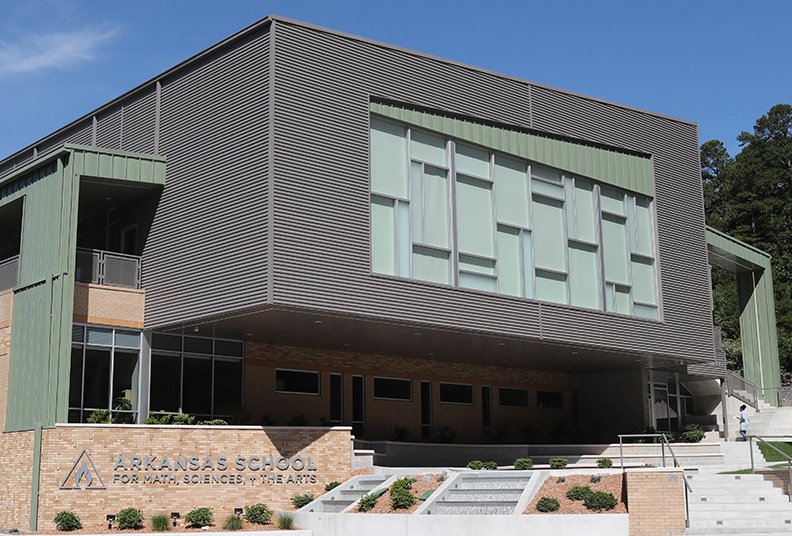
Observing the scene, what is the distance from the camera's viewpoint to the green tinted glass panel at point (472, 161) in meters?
30.3

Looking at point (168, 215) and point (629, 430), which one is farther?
point (629, 430)

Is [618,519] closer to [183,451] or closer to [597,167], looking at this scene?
[183,451]

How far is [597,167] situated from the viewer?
1340 inches

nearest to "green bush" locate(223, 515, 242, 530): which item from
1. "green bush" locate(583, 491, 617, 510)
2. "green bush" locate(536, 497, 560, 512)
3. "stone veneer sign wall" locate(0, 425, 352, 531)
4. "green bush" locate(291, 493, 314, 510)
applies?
"stone veneer sign wall" locate(0, 425, 352, 531)

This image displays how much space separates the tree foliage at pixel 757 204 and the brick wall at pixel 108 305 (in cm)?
4388

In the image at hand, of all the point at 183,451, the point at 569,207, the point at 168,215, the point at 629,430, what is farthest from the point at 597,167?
the point at 183,451

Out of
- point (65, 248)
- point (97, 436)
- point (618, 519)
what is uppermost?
point (65, 248)

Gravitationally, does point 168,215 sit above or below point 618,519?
above

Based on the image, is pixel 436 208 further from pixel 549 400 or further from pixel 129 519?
pixel 549 400

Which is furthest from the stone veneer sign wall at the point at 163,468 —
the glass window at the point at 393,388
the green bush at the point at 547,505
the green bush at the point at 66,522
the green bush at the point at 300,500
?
the green bush at the point at 547,505

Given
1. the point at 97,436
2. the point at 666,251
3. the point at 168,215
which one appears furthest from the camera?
the point at 666,251

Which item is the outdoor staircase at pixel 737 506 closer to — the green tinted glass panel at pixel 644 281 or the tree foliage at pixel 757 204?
the green tinted glass panel at pixel 644 281

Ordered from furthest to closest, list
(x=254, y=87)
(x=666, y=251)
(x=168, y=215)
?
(x=666, y=251) < (x=168, y=215) < (x=254, y=87)

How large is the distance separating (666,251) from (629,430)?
7.96 metres
